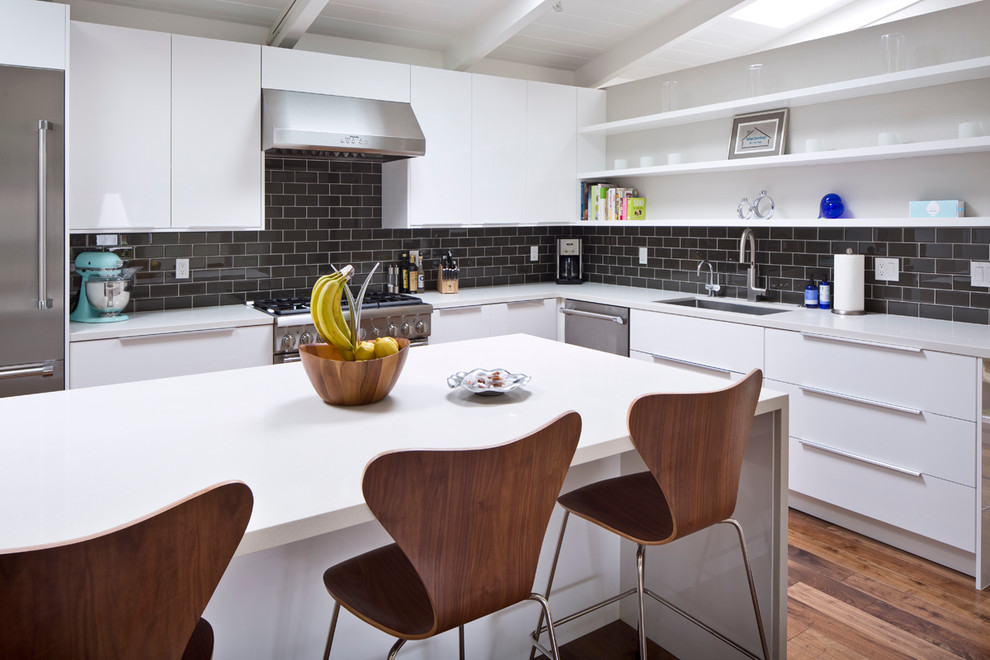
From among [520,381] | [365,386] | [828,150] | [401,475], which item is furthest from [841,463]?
[401,475]

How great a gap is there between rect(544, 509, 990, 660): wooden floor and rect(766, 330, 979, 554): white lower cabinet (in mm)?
183

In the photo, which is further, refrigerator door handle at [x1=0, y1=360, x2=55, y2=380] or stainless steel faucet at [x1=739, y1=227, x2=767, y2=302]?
stainless steel faucet at [x1=739, y1=227, x2=767, y2=302]

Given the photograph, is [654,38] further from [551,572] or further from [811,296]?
[551,572]

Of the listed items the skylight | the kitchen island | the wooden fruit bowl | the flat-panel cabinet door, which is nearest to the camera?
the kitchen island

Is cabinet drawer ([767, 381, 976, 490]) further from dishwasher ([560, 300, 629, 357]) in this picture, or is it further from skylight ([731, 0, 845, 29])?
skylight ([731, 0, 845, 29])

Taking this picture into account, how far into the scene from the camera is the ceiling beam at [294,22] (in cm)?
367

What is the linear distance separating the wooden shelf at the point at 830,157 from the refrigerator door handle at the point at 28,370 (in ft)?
11.1

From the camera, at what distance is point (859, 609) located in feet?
8.73

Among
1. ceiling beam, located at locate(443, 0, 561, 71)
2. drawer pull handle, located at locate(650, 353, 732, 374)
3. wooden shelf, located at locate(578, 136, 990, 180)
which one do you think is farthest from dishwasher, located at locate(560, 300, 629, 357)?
ceiling beam, located at locate(443, 0, 561, 71)

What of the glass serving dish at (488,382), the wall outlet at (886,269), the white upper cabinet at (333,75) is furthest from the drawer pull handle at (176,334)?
the wall outlet at (886,269)

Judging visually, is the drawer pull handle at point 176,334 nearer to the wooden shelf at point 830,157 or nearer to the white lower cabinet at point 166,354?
the white lower cabinet at point 166,354

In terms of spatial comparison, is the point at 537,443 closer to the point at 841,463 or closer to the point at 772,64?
the point at 841,463

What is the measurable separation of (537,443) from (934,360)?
2.32m

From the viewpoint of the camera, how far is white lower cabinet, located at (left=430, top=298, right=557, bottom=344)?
4344mm
